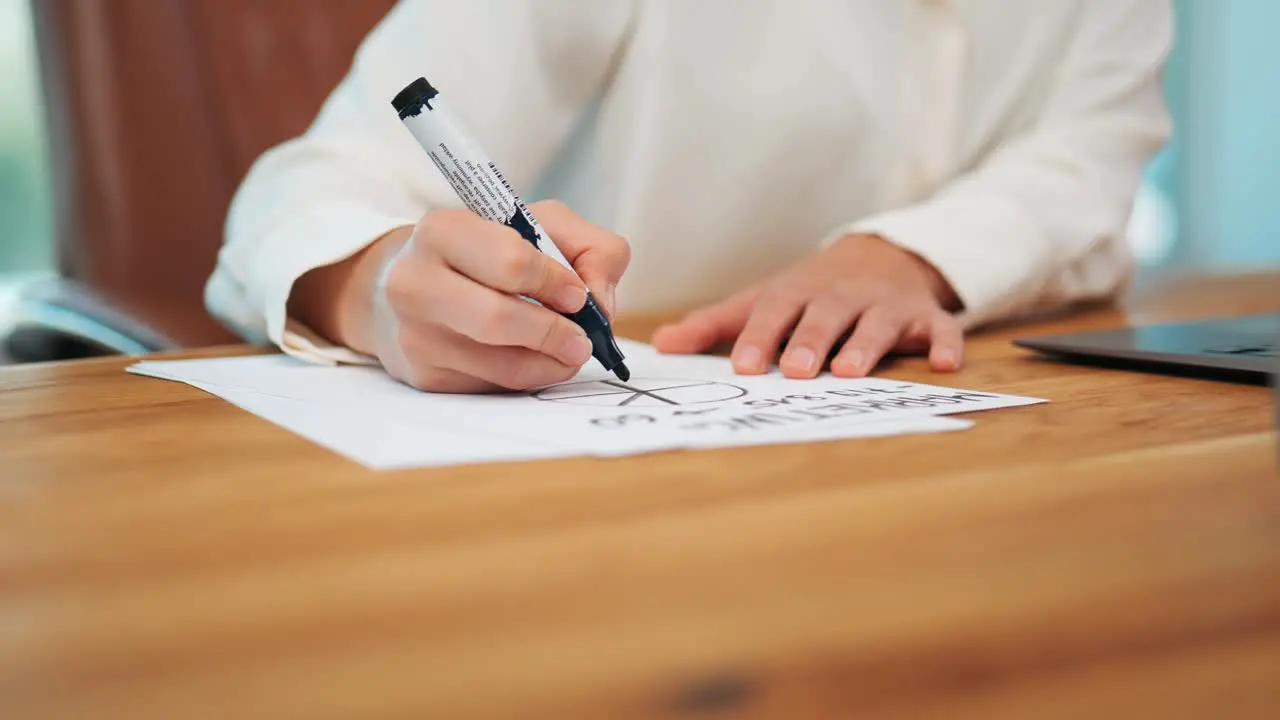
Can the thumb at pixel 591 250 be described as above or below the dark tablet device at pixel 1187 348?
above

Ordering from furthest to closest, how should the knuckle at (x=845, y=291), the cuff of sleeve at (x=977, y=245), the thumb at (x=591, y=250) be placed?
the cuff of sleeve at (x=977, y=245)
the knuckle at (x=845, y=291)
the thumb at (x=591, y=250)

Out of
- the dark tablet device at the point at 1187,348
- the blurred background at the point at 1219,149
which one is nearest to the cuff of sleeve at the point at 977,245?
the dark tablet device at the point at 1187,348

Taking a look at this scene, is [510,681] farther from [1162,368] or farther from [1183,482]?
[1162,368]

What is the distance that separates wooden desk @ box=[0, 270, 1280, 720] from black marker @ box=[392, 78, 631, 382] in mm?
128

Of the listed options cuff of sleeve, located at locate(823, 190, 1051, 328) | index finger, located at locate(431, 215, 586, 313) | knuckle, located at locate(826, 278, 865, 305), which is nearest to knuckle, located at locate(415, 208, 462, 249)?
index finger, located at locate(431, 215, 586, 313)

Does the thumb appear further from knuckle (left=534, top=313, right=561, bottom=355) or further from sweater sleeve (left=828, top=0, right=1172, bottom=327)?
sweater sleeve (left=828, top=0, right=1172, bottom=327)

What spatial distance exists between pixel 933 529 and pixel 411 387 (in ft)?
0.87

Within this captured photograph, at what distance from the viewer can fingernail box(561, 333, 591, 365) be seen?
402 millimetres

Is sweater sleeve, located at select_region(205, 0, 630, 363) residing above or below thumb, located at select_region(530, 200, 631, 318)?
above

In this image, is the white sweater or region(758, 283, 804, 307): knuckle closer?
region(758, 283, 804, 307): knuckle

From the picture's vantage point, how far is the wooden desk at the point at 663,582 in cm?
17

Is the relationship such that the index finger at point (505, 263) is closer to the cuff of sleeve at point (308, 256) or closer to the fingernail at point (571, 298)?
the fingernail at point (571, 298)

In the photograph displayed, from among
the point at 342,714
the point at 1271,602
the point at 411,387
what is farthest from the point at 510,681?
→ the point at 411,387

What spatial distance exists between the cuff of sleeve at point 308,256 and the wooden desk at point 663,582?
0.20 meters
